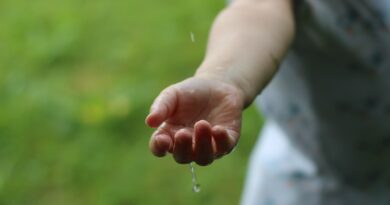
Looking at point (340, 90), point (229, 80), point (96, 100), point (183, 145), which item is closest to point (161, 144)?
point (183, 145)

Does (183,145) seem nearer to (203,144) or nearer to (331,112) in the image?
(203,144)

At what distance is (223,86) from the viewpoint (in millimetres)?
652

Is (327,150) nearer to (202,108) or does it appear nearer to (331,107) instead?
(331,107)

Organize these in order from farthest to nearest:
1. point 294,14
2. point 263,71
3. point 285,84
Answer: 1. point 285,84
2. point 294,14
3. point 263,71

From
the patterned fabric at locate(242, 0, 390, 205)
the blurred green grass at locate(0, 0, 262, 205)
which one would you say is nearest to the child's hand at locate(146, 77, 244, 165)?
the patterned fabric at locate(242, 0, 390, 205)

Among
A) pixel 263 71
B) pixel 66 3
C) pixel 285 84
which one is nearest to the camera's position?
pixel 263 71

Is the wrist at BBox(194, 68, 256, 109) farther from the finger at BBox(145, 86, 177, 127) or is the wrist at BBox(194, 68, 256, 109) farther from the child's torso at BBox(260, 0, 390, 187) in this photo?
the child's torso at BBox(260, 0, 390, 187)

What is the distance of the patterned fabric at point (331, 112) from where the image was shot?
0.87 metres

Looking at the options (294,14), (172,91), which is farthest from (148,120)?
(294,14)

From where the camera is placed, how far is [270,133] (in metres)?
1.08

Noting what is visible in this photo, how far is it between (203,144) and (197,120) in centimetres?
5

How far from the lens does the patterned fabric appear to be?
872mm

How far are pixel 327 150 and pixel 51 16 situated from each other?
1.11 metres

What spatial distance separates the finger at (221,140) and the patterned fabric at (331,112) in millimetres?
289
